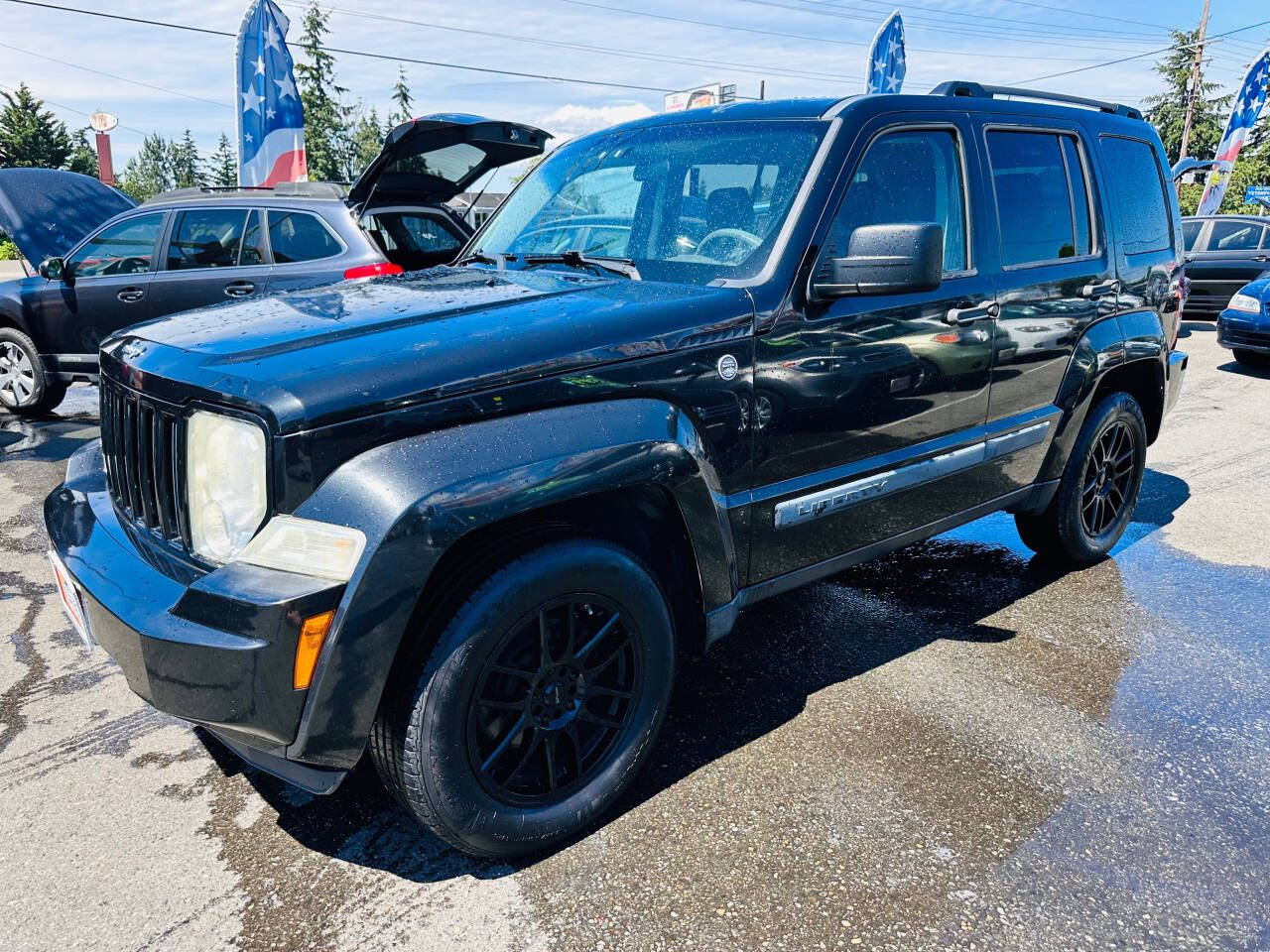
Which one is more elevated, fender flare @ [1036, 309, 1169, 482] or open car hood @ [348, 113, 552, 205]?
open car hood @ [348, 113, 552, 205]

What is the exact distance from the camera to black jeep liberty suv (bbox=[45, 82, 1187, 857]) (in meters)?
1.92

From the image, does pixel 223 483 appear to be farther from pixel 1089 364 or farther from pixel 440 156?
pixel 440 156

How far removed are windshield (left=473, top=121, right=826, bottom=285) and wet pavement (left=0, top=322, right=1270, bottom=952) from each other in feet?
4.97

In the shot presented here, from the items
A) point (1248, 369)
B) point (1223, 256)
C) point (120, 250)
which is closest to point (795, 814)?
point (120, 250)

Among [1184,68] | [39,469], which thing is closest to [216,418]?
[39,469]

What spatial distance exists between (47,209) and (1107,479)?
28.9ft

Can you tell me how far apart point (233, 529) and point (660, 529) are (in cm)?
111

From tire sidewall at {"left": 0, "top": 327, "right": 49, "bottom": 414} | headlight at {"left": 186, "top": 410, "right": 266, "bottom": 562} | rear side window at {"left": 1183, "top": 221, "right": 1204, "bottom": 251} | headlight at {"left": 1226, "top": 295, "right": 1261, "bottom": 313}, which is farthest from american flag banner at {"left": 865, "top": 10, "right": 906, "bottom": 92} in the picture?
A: headlight at {"left": 186, "top": 410, "right": 266, "bottom": 562}

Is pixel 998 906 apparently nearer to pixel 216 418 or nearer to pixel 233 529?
pixel 233 529

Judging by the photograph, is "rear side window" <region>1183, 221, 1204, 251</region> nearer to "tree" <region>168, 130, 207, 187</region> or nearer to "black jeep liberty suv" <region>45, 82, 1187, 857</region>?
"black jeep liberty suv" <region>45, 82, 1187, 857</region>

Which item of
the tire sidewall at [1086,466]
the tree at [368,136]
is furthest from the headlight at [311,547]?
the tree at [368,136]

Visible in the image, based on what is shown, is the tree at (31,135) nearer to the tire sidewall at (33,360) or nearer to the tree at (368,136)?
the tree at (368,136)

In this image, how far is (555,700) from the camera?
7.54 ft

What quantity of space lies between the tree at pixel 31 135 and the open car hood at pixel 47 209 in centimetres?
6022
